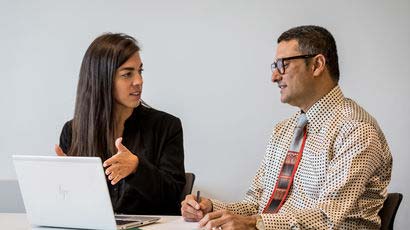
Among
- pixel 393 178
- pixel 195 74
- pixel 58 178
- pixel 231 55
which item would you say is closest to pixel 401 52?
pixel 393 178

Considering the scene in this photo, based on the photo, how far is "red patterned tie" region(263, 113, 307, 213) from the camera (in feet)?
7.11

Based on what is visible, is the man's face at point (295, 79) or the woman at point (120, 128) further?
the woman at point (120, 128)

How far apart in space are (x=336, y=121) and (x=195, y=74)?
1.25 meters

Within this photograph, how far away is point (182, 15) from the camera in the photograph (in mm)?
3168

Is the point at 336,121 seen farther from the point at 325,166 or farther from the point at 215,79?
the point at 215,79

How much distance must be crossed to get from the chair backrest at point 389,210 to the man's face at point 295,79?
1.55ft

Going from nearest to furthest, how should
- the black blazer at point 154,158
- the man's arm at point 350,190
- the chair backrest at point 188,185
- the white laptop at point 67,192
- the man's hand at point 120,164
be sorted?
the white laptop at point 67,192 → the man's arm at point 350,190 → the man's hand at point 120,164 → the black blazer at point 154,158 → the chair backrest at point 188,185

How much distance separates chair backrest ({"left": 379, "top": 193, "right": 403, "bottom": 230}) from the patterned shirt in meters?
0.02

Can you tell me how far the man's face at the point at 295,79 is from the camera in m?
2.16

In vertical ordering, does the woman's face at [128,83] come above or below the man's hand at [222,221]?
above

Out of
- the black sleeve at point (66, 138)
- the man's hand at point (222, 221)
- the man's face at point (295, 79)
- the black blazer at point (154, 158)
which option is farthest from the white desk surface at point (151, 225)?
the man's face at point (295, 79)

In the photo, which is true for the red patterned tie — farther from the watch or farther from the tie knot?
the watch

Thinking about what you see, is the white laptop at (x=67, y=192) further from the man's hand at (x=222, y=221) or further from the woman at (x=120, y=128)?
the woman at (x=120, y=128)

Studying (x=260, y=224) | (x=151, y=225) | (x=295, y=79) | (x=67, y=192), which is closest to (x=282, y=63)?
(x=295, y=79)
